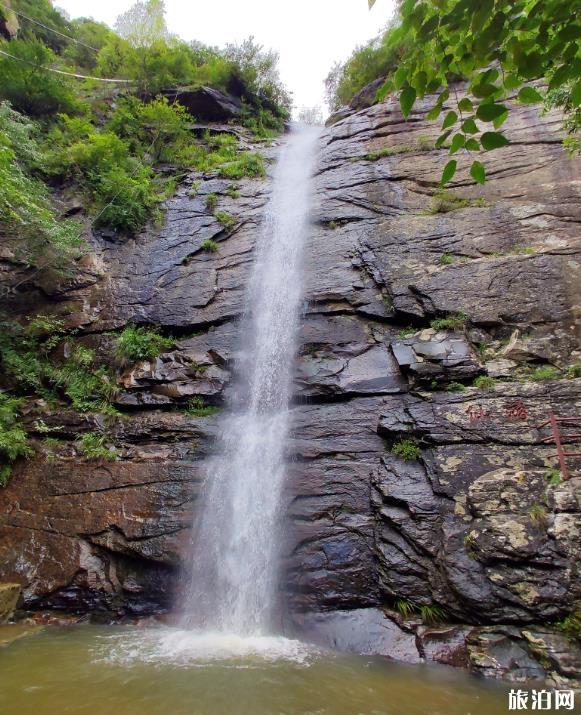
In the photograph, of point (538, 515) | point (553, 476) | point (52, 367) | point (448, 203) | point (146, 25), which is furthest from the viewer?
point (146, 25)

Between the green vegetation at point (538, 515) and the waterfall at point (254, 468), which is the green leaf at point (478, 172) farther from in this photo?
the waterfall at point (254, 468)

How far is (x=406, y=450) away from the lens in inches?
237

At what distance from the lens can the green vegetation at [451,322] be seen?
6906 mm

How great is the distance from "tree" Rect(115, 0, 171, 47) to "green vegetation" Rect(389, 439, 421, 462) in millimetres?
16957

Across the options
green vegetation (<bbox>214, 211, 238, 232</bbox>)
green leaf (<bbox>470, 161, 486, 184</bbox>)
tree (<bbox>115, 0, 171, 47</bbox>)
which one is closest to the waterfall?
green vegetation (<bbox>214, 211, 238, 232</bbox>)

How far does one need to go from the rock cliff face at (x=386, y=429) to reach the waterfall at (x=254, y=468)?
10.6 inches

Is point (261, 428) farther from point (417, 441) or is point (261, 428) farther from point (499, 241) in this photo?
point (499, 241)

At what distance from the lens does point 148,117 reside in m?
13.1

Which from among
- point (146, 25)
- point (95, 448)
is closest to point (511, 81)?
point (95, 448)

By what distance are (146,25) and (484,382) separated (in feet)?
76.1

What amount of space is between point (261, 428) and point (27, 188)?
23.2 ft

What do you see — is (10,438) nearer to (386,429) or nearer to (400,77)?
(386,429)

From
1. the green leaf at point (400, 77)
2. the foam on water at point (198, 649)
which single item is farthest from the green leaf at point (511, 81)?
the foam on water at point (198, 649)

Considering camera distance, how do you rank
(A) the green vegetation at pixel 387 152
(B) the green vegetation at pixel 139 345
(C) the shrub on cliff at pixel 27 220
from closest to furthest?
(C) the shrub on cliff at pixel 27 220
(B) the green vegetation at pixel 139 345
(A) the green vegetation at pixel 387 152
